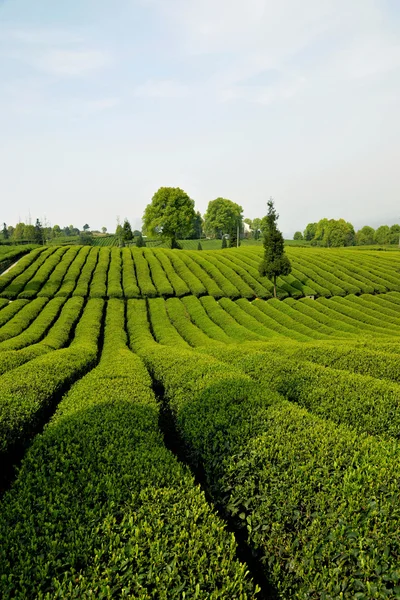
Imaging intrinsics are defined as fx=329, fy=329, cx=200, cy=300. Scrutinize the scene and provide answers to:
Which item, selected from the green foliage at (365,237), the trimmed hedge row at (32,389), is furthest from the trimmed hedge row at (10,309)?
the green foliage at (365,237)

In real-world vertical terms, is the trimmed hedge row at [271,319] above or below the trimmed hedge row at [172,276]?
below

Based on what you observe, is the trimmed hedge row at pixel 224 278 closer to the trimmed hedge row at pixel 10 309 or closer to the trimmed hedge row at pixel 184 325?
the trimmed hedge row at pixel 184 325

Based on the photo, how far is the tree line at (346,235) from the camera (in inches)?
5187

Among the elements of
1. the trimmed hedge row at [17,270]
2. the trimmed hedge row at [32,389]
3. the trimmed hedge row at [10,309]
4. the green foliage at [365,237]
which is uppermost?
the green foliage at [365,237]

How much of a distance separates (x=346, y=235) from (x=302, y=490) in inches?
6076

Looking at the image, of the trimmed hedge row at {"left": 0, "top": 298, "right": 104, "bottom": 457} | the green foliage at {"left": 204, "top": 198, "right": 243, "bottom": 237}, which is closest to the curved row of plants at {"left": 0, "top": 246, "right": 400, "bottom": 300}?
the trimmed hedge row at {"left": 0, "top": 298, "right": 104, "bottom": 457}

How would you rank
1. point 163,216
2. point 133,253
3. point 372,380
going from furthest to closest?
point 163,216 → point 133,253 → point 372,380

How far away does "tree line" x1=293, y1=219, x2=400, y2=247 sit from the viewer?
432 ft

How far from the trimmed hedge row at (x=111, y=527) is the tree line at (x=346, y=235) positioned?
138m

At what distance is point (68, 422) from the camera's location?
841cm

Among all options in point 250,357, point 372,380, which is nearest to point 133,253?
point 250,357

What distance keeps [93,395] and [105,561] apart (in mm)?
6176

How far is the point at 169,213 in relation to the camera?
87125 millimetres

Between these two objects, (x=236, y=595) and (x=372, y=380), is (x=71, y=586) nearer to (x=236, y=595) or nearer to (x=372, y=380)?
(x=236, y=595)
